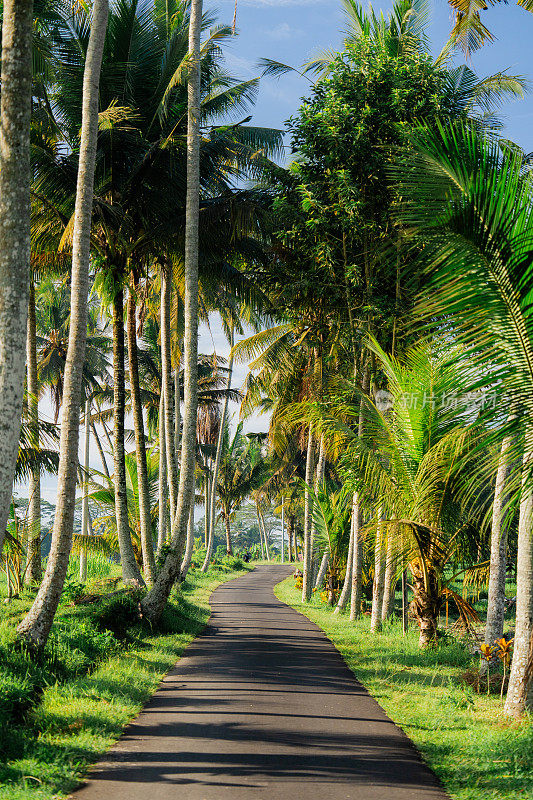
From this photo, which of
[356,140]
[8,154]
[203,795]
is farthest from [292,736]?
[356,140]

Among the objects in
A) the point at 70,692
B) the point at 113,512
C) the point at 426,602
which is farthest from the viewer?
the point at 113,512

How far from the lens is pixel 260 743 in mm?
5957

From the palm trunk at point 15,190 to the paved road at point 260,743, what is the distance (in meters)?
2.57

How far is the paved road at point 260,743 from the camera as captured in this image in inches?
193

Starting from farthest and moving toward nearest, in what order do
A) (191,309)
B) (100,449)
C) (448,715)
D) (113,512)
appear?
(100,449), (113,512), (191,309), (448,715)

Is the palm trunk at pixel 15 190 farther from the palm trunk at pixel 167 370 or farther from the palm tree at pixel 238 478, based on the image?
the palm tree at pixel 238 478

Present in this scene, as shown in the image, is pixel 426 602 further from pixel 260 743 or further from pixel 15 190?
pixel 15 190

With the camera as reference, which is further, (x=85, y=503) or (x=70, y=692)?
(x=85, y=503)

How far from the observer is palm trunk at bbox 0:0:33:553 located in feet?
20.1

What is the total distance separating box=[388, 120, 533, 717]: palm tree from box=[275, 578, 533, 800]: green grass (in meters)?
2.11

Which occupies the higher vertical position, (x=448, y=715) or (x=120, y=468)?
(x=120, y=468)

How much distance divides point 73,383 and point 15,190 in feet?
10.2

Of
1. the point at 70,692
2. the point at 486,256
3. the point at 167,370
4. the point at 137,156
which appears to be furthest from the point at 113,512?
the point at 486,256

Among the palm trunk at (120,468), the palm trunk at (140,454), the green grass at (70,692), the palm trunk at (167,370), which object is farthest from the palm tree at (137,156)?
the green grass at (70,692)
